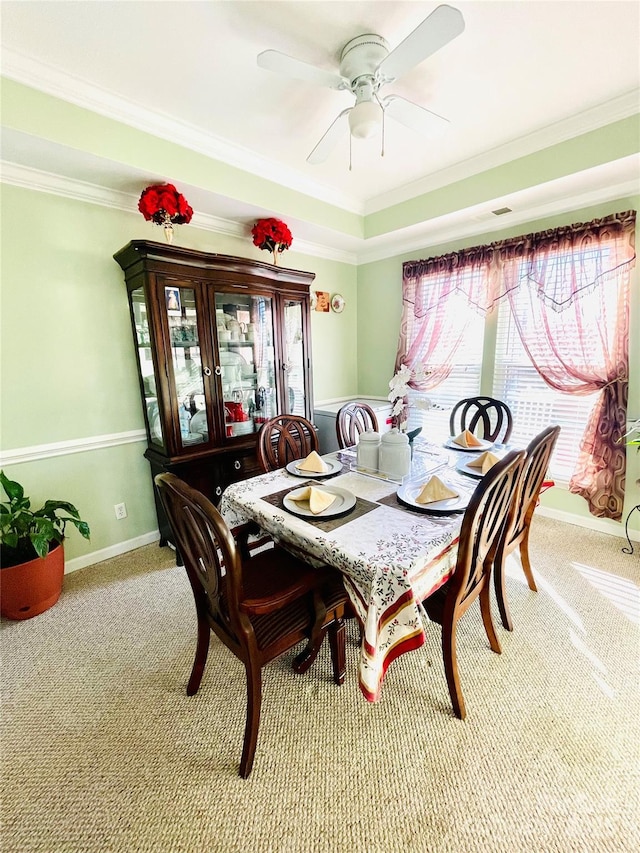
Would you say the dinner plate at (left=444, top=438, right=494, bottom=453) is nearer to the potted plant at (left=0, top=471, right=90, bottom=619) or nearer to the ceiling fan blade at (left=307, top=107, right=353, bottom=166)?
the ceiling fan blade at (left=307, top=107, right=353, bottom=166)

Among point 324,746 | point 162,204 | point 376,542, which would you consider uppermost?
point 162,204

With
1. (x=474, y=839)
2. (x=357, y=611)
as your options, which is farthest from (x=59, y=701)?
(x=474, y=839)

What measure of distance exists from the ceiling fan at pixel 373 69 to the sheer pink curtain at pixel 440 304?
1425 mm

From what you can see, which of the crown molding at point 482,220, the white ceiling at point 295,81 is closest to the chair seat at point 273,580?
the white ceiling at point 295,81

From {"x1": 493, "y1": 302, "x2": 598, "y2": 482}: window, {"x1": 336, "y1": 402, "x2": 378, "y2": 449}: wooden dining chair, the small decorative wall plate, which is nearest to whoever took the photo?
{"x1": 336, "y1": 402, "x2": 378, "y2": 449}: wooden dining chair

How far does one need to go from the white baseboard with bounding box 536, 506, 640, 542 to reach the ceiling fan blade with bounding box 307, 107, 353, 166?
300 centimetres

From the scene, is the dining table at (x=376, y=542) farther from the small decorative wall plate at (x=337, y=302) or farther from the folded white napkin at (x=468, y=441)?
the small decorative wall plate at (x=337, y=302)

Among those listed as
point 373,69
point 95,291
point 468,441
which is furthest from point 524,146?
point 95,291

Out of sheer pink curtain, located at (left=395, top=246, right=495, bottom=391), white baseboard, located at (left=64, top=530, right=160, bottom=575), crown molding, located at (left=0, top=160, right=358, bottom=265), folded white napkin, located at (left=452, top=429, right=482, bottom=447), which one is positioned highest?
crown molding, located at (left=0, top=160, right=358, bottom=265)

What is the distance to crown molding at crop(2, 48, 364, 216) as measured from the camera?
1585mm

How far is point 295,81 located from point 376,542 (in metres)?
2.11

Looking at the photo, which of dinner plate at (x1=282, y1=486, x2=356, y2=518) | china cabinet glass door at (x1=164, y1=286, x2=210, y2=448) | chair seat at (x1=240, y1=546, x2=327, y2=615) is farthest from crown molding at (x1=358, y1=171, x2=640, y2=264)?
chair seat at (x1=240, y1=546, x2=327, y2=615)

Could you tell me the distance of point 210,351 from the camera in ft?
7.91

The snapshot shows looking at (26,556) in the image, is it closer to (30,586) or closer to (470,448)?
(30,586)
